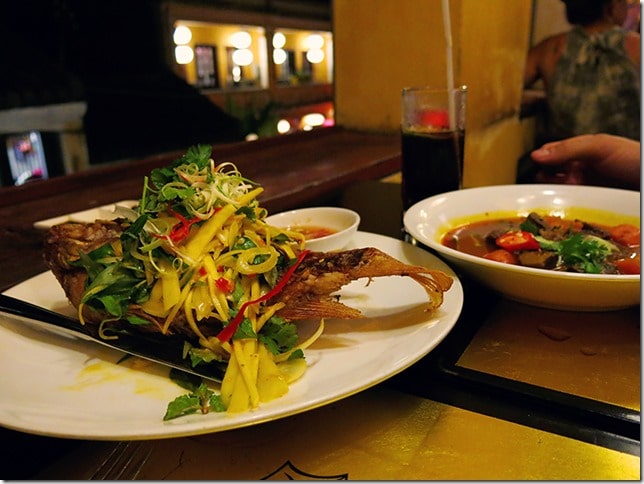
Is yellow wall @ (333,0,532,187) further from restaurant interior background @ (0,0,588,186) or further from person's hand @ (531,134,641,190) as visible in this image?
person's hand @ (531,134,641,190)

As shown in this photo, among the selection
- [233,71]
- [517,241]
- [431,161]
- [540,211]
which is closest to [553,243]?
[517,241]

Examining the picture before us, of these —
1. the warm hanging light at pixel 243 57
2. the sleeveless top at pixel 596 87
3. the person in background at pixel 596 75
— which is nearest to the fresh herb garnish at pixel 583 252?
the person in background at pixel 596 75

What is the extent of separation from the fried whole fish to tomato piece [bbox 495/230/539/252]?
12.6 inches

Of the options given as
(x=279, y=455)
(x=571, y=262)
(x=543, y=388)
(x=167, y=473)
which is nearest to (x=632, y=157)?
(x=571, y=262)

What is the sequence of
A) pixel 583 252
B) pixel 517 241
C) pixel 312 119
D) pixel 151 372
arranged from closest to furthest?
pixel 151 372
pixel 583 252
pixel 517 241
pixel 312 119

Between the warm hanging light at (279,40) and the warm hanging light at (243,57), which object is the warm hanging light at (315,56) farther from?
the warm hanging light at (243,57)

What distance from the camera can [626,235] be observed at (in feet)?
4.22

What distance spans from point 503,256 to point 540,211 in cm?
42

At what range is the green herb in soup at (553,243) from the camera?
111 cm

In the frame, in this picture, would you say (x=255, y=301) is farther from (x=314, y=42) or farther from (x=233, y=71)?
(x=314, y=42)

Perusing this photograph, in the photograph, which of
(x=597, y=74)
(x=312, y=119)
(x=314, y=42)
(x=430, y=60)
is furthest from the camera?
(x=314, y=42)

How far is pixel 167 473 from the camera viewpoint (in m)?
0.83

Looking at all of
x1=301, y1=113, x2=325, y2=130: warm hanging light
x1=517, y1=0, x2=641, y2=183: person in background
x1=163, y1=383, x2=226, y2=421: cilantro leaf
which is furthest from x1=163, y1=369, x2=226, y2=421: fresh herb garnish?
x1=301, y1=113, x2=325, y2=130: warm hanging light

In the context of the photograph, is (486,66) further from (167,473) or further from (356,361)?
(167,473)
